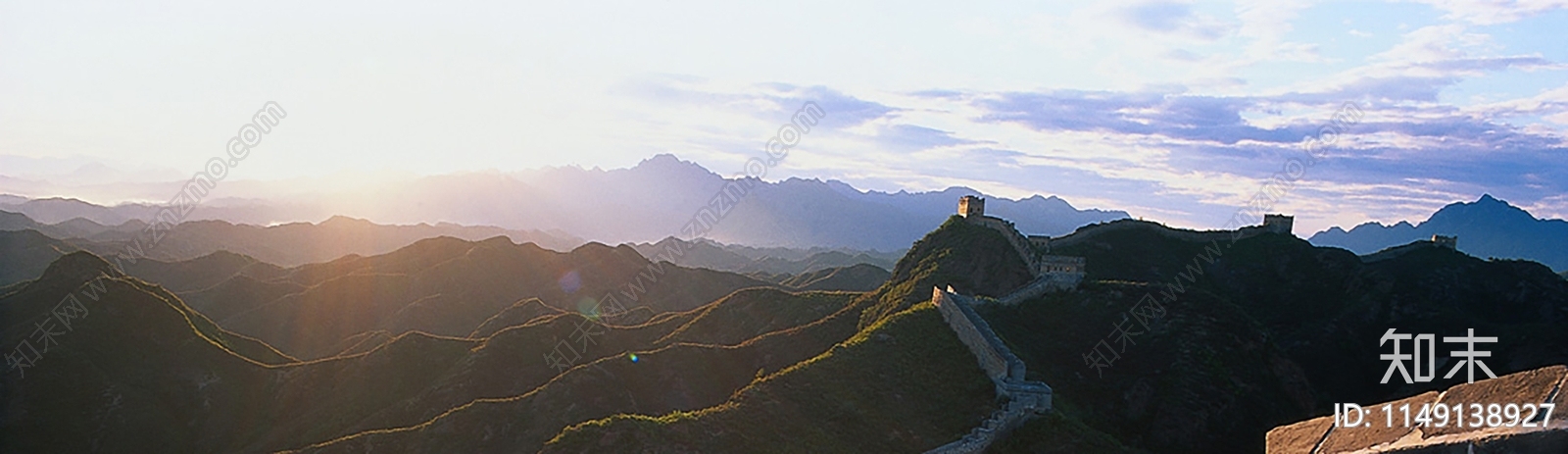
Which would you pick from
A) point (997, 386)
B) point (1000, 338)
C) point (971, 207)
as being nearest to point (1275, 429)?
point (997, 386)

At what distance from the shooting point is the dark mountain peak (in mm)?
79125

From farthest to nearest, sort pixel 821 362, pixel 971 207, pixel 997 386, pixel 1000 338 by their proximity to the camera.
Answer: pixel 971 207, pixel 1000 338, pixel 821 362, pixel 997 386

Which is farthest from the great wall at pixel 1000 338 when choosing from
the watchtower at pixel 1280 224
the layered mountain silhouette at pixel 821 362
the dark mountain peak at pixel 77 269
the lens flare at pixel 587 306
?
the dark mountain peak at pixel 77 269

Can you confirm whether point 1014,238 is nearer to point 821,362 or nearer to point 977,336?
point 977,336

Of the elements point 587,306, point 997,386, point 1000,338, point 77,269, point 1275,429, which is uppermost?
point 1275,429

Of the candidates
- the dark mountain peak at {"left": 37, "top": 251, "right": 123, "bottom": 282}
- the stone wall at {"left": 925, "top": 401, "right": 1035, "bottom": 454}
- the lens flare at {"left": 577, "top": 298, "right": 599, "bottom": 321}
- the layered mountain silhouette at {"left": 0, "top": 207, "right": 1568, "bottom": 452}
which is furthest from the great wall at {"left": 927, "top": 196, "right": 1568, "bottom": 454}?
the dark mountain peak at {"left": 37, "top": 251, "right": 123, "bottom": 282}

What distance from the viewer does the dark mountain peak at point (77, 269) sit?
79.1m

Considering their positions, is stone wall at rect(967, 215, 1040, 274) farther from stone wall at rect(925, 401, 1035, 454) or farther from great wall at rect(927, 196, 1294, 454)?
stone wall at rect(925, 401, 1035, 454)

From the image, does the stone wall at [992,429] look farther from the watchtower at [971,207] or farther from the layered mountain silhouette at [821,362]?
the watchtower at [971,207]

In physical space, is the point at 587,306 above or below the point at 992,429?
below

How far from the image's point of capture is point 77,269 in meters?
80.0

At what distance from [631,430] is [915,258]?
4916 cm

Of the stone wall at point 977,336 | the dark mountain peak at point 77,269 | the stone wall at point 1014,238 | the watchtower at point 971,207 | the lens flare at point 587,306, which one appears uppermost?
the watchtower at point 971,207

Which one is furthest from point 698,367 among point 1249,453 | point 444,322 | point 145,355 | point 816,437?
point 444,322
